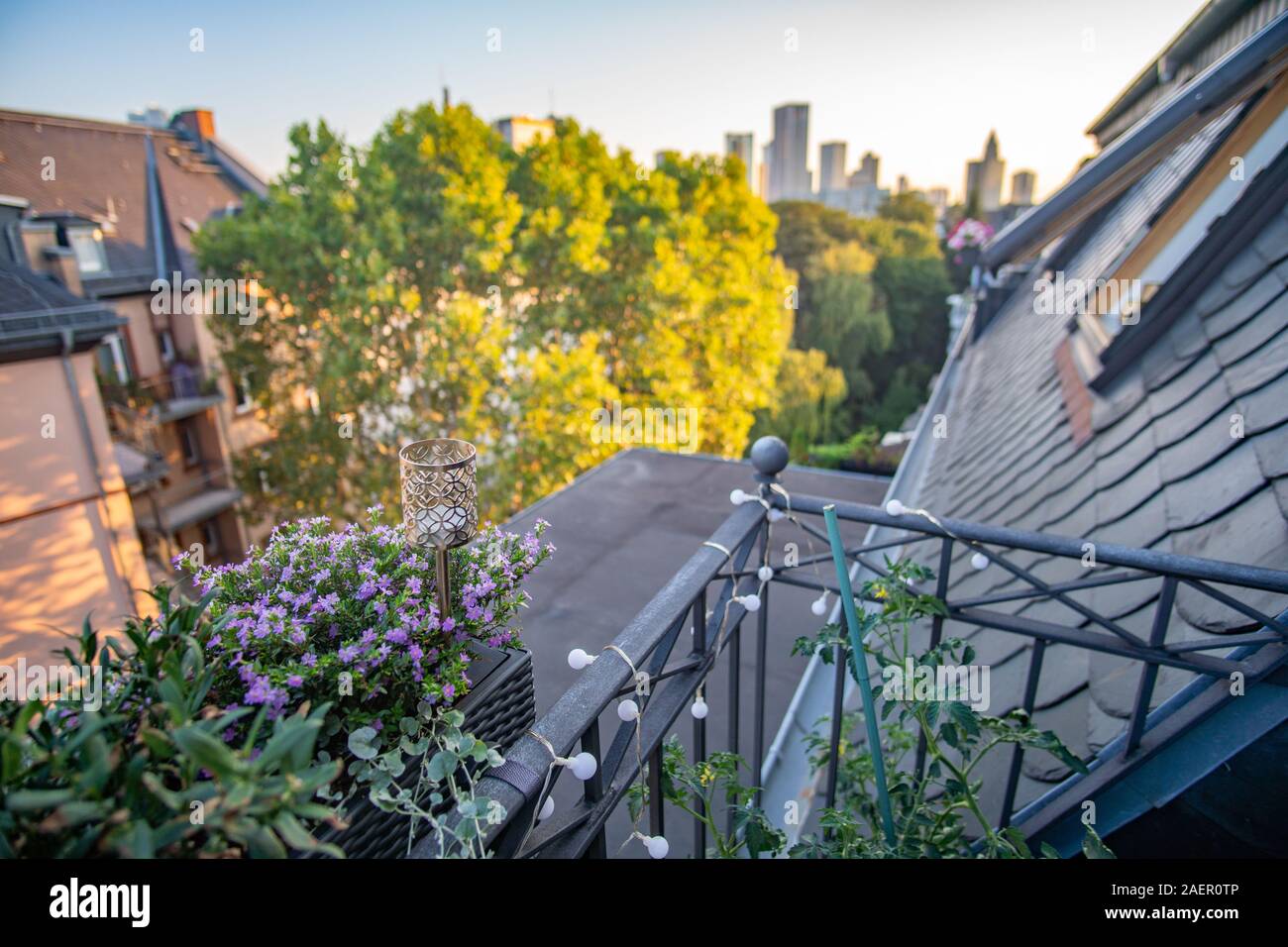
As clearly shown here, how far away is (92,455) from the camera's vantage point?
10.3 m

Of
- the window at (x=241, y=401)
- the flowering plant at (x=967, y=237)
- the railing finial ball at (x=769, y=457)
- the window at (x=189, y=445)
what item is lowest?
the window at (x=189, y=445)

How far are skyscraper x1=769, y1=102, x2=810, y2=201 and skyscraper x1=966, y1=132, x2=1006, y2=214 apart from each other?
8721 millimetres

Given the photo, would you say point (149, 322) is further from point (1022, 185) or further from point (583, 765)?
point (1022, 185)

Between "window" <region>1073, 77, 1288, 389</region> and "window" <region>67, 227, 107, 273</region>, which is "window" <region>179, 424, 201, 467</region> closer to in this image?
"window" <region>67, 227, 107, 273</region>

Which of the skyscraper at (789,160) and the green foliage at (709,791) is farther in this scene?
the skyscraper at (789,160)

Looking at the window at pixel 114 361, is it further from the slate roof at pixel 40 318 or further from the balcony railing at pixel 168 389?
the slate roof at pixel 40 318

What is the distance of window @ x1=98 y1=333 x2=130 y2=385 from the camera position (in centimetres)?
1475

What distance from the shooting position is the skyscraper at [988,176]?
34.7 metres

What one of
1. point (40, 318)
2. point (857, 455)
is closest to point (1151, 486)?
point (40, 318)

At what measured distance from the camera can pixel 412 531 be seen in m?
1.32

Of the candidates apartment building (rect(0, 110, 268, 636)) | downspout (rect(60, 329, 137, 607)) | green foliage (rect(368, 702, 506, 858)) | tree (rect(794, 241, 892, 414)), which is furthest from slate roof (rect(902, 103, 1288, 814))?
tree (rect(794, 241, 892, 414))

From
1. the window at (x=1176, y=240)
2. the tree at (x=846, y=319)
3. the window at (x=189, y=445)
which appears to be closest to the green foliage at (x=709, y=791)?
the window at (x=1176, y=240)

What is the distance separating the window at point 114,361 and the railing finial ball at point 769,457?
1694 centimetres

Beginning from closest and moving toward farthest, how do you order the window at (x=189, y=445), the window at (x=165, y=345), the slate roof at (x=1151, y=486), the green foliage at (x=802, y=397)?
the slate roof at (x=1151, y=486)
the window at (x=165, y=345)
the window at (x=189, y=445)
the green foliage at (x=802, y=397)
